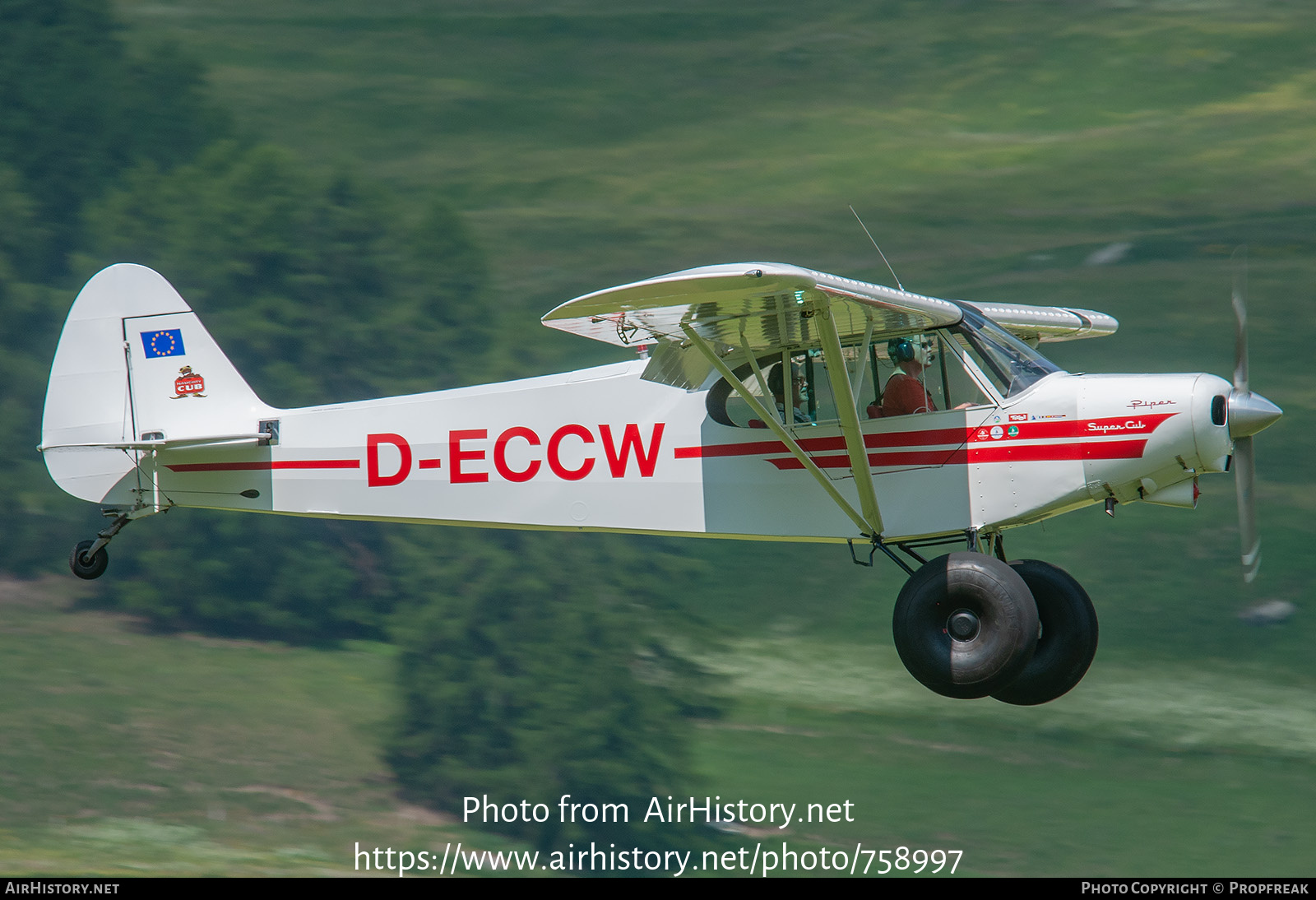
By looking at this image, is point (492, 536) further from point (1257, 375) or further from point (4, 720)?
point (1257, 375)

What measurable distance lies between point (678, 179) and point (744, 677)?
24.8 metres

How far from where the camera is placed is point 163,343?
1186 centimetres

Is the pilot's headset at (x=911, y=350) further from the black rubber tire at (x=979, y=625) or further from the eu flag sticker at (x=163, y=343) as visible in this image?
the eu flag sticker at (x=163, y=343)

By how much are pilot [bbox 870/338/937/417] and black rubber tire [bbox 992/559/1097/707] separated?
134 centimetres

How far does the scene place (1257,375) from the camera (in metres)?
38.0

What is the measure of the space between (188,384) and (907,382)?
6.02m

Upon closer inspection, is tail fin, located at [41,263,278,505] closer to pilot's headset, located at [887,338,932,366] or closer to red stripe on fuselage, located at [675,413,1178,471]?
red stripe on fuselage, located at [675,413,1178,471]

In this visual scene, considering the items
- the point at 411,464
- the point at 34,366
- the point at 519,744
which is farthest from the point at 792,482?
the point at 34,366

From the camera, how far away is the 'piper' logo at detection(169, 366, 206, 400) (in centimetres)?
1169

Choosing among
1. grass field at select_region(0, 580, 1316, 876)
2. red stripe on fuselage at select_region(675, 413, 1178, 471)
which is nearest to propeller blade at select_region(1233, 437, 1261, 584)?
red stripe on fuselage at select_region(675, 413, 1178, 471)

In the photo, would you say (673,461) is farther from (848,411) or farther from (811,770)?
(811,770)

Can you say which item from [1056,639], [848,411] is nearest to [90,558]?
[848,411]

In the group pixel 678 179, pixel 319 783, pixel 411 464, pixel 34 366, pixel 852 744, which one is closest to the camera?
pixel 411 464

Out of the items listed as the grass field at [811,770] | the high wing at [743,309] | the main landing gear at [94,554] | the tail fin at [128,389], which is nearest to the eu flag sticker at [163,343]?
the tail fin at [128,389]
